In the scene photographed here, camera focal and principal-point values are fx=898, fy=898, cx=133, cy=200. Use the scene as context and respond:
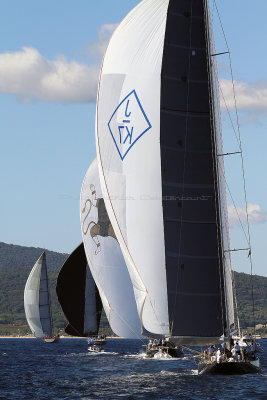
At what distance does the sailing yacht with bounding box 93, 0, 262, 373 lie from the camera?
122ft

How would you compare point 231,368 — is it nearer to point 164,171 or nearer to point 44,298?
point 164,171

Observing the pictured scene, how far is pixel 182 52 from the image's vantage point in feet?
125

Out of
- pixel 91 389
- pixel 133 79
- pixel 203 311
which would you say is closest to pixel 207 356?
pixel 203 311

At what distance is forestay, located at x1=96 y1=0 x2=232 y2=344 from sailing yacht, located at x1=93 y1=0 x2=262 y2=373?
4cm

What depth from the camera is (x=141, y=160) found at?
37.2m

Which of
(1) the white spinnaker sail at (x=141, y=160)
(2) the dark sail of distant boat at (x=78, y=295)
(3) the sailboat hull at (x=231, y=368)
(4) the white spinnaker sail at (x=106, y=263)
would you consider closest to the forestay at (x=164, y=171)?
(1) the white spinnaker sail at (x=141, y=160)

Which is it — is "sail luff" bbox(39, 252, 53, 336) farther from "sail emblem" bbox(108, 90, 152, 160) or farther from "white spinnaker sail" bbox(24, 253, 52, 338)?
"sail emblem" bbox(108, 90, 152, 160)

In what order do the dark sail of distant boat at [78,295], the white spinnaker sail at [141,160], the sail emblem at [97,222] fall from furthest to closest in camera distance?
1. the dark sail of distant boat at [78,295]
2. the sail emblem at [97,222]
3. the white spinnaker sail at [141,160]

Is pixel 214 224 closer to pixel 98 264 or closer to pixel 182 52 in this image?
pixel 182 52

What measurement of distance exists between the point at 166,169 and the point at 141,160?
1.12 metres

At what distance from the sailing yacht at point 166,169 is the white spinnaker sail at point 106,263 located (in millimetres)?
12887

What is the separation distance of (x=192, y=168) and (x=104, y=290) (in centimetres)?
1924

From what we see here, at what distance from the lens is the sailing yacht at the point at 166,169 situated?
122 feet

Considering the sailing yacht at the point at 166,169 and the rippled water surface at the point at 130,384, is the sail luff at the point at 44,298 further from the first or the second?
the sailing yacht at the point at 166,169
